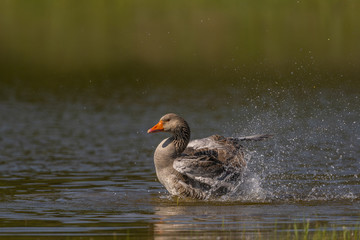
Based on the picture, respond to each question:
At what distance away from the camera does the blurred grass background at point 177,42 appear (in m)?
33.3

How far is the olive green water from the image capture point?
11.4 m

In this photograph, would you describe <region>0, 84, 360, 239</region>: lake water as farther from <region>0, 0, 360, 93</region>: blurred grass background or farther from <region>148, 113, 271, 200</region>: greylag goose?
<region>0, 0, 360, 93</region>: blurred grass background

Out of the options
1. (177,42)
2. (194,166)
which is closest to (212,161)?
(194,166)

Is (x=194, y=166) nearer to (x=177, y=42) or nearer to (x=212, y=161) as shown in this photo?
(x=212, y=161)

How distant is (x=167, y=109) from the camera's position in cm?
2580

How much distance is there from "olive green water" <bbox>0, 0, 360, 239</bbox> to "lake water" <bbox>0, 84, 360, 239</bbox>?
5 cm

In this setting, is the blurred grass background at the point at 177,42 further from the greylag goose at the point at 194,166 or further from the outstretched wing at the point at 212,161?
the greylag goose at the point at 194,166

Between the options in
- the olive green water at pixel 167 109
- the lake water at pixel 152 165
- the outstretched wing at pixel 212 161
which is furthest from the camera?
the outstretched wing at pixel 212 161

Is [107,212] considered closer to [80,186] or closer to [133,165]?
[80,186]

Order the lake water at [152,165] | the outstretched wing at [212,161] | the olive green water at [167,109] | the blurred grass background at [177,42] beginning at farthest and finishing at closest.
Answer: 1. the blurred grass background at [177,42]
2. the outstretched wing at [212,161]
3. the olive green water at [167,109]
4. the lake water at [152,165]

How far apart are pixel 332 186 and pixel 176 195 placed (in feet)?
9.58

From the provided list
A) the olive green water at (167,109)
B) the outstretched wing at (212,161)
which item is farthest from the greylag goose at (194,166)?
the olive green water at (167,109)

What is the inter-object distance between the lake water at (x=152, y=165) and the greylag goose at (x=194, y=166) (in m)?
0.30

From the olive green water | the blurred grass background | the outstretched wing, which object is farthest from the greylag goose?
the blurred grass background
